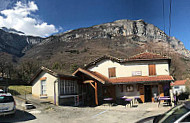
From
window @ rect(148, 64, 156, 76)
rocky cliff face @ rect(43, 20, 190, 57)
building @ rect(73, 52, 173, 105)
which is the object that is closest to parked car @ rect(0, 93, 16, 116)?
building @ rect(73, 52, 173, 105)

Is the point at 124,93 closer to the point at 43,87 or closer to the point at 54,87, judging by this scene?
the point at 54,87

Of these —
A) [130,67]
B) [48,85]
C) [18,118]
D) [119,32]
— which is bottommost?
[18,118]

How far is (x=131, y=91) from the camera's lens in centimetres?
1942

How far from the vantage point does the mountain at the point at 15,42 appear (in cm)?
10653

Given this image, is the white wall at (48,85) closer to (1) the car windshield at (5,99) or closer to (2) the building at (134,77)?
(2) the building at (134,77)

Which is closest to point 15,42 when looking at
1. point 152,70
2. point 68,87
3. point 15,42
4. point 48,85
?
point 15,42

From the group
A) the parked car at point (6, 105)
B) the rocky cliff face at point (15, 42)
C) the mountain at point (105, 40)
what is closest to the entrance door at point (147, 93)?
the parked car at point (6, 105)

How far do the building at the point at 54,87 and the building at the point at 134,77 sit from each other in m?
1.83

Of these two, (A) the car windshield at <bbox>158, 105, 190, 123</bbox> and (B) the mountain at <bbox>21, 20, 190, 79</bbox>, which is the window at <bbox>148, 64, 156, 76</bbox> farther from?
(B) the mountain at <bbox>21, 20, 190, 79</bbox>

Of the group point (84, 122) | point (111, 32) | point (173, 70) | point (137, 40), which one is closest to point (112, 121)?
point (84, 122)

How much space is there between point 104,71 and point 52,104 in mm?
8237

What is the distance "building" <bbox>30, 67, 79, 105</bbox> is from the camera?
1570cm

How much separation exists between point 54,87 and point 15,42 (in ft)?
399

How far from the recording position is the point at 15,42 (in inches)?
4820
